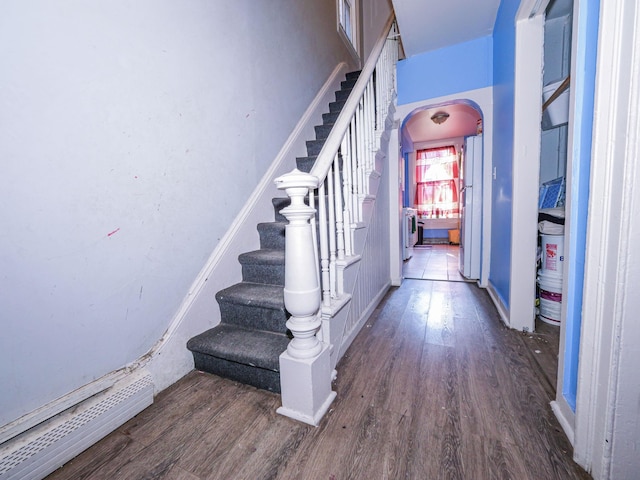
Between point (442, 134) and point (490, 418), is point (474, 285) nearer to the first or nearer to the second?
point (490, 418)

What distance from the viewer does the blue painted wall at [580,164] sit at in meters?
0.85

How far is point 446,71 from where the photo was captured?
8.63 feet

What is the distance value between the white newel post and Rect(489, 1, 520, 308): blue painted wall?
1573mm

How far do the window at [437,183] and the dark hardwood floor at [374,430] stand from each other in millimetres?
5950

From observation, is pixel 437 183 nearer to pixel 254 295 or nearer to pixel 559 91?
pixel 559 91

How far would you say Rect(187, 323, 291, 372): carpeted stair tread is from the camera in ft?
4.09

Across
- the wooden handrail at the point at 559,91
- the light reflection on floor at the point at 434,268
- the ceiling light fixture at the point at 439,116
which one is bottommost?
the light reflection on floor at the point at 434,268

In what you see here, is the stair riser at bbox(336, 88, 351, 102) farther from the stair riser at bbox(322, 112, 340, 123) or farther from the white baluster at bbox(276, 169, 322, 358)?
the white baluster at bbox(276, 169, 322, 358)

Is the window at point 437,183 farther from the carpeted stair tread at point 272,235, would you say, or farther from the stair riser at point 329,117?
the carpeted stair tread at point 272,235

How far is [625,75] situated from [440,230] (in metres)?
6.77

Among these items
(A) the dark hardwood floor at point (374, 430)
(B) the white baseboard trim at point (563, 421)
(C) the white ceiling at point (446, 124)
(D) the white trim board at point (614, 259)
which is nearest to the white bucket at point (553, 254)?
(A) the dark hardwood floor at point (374, 430)

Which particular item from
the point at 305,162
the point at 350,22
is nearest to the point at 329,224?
the point at 305,162

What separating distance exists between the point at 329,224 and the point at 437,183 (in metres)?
6.54

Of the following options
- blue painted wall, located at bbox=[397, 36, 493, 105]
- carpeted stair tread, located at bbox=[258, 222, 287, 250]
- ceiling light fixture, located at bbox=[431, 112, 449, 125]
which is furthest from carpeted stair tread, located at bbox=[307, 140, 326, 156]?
ceiling light fixture, located at bbox=[431, 112, 449, 125]
